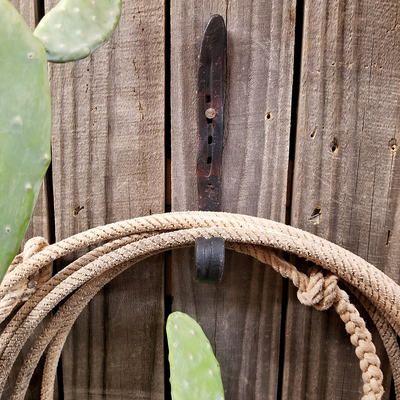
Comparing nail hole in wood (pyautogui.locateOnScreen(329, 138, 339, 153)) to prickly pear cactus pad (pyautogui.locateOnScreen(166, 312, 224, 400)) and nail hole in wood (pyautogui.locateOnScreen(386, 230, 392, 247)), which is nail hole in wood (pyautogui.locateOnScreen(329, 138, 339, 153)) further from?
prickly pear cactus pad (pyautogui.locateOnScreen(166, 312, 224, 400))

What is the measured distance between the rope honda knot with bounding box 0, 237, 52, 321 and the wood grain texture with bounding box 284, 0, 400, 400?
441 millimetres

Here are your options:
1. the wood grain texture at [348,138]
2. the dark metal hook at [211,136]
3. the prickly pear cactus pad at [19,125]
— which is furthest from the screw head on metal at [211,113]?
the prickly pear cactus pad at [19,125]

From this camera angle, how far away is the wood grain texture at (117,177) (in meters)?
0.57

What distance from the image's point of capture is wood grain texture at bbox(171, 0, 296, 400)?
1.81 ft

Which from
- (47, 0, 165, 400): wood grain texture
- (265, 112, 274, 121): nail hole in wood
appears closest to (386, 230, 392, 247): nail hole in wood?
(265, 112, 274, 121): nail hole in wood

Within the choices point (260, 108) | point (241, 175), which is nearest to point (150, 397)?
point (241, 175)

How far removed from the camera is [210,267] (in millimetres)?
506

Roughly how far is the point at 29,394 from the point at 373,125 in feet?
2.68

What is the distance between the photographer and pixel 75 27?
386 millimetres

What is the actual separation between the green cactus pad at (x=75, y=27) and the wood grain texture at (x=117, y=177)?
0.15 metres

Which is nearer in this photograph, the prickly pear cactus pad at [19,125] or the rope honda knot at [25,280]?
the prickly pear cactus pad at [19,125]

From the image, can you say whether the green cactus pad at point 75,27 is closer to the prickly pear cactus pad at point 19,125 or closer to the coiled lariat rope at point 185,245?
the prickly pear cactus pad at point 19,125

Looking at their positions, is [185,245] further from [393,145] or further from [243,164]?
[393,145]

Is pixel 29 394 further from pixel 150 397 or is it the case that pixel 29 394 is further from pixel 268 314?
pixel 268 314
